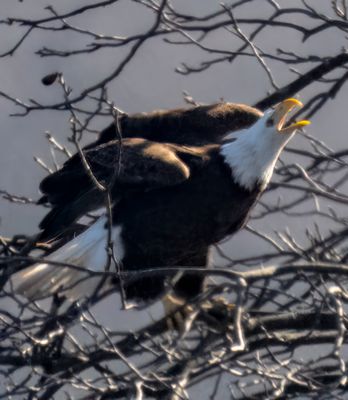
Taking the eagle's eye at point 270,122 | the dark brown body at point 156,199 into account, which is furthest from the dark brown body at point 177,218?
the eagle's eye at point 270,122

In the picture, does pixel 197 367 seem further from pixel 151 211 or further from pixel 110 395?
pixel 151 211

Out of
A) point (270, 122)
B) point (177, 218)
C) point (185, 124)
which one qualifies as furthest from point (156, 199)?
point (270, 122)

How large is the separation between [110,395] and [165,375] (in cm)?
18

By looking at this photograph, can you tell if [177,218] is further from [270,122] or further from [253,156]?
[270,122]

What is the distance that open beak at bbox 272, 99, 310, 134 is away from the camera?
505 cm

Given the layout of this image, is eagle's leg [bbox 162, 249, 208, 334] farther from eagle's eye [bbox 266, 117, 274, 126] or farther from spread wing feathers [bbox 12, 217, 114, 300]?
eagle's eye [bbox 266, 117, 274, 126]

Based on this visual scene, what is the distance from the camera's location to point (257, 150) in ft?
17.6

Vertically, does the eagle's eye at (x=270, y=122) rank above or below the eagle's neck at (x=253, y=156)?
above

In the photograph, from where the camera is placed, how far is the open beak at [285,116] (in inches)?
199

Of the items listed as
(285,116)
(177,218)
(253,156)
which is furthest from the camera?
(253,156)

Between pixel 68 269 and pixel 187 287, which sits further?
pixel 187 287

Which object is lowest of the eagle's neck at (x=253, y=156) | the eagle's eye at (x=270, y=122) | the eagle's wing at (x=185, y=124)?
the eagle's neck at (x=253, y=156)

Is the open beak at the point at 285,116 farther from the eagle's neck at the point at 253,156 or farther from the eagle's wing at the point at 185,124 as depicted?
the eagle's wing at the point at 185,124

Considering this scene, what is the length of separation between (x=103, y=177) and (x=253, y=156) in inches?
22.4
